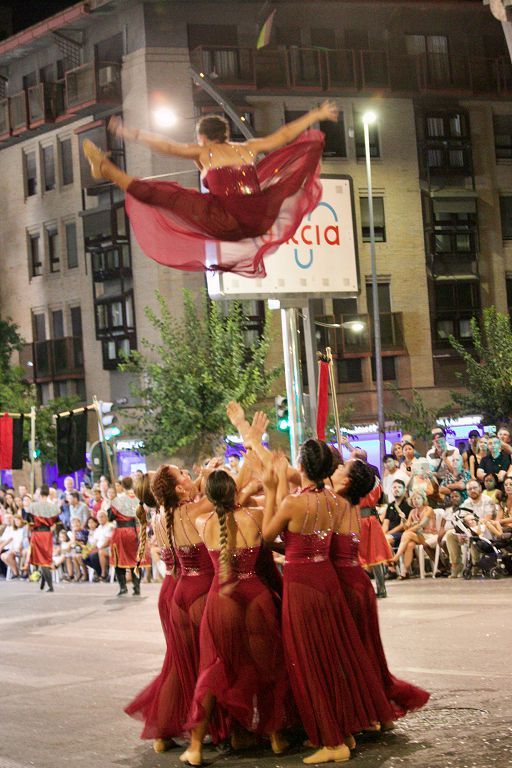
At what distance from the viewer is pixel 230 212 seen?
852cm

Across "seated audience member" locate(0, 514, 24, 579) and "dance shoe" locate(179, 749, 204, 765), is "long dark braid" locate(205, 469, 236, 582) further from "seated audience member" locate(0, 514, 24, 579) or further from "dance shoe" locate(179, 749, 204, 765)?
"seated audience member" locate(0, 514, 24, 579)

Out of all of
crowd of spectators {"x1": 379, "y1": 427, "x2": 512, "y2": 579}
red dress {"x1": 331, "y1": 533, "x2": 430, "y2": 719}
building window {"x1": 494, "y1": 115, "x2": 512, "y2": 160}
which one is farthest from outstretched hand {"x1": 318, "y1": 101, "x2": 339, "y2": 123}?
building window {"x1": 494, "y1": 115, "x2": 512, "y2": 160}

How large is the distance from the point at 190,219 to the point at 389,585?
12.4 meters

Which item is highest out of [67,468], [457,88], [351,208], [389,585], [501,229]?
[457,88]

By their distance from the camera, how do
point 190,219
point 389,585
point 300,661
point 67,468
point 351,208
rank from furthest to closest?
point 67,468 → point 389,585 → point 351,208 → point 190,219 → point 300,661

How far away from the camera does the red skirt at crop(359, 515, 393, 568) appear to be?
16828 mm

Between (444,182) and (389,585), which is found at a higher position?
(444,182)

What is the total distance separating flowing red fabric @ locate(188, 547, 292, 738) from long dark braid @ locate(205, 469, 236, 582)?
16 cm

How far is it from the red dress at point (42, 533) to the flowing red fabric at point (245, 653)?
688 inches

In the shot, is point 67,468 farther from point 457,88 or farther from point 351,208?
point 457,88

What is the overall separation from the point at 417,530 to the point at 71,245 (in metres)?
32.9

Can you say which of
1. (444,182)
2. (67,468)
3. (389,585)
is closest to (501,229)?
(444,182)

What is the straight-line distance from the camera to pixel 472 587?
1823 cm

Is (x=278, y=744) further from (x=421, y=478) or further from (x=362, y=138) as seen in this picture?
(x=362, y=138)
